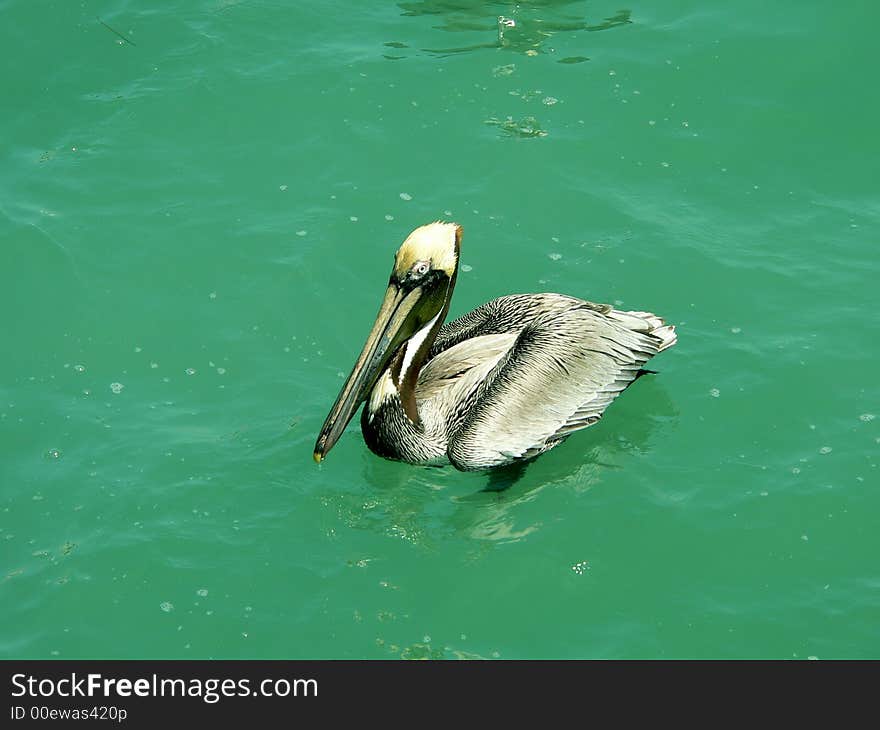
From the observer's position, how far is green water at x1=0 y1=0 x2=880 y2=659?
6.25m

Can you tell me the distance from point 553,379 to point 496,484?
642 mm

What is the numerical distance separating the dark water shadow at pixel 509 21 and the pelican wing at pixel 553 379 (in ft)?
11.3

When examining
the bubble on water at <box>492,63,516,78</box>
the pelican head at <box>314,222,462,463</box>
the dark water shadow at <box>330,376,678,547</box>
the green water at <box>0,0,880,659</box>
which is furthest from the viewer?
the bubble on water at <box>492,63,516,78</box>

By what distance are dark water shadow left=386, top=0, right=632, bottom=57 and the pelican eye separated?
383 centimetres

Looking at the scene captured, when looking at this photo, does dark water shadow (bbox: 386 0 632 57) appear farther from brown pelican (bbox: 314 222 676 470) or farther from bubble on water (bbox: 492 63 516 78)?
brown pelican (bbox: 314 222 676 470)

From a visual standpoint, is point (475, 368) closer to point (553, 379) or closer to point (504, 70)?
point (553, 379)

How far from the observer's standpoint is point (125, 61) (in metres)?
9.74

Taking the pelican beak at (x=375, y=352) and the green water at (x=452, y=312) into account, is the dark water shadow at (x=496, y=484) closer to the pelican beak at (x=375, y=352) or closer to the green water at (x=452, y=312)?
the green water at (x=452, y=312)

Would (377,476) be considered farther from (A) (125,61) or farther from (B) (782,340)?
(A) (125,61)

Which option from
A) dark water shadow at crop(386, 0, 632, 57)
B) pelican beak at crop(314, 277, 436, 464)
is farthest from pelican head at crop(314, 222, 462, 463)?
dark water shadow at crop(386, 0, 632, 57)

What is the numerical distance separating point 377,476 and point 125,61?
447 cm

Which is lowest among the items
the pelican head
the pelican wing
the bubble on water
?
the pelican wing

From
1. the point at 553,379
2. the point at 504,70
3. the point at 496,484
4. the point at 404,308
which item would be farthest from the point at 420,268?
the point at 504,70
